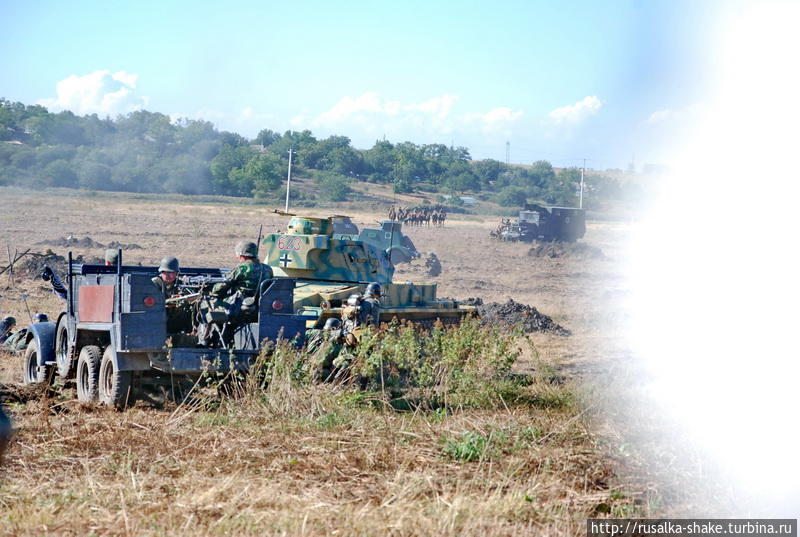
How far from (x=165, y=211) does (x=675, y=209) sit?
4150 cm

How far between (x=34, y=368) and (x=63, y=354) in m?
1.05

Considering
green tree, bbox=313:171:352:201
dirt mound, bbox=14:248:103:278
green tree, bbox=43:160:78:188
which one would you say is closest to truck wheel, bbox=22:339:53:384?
dirt mound, bbox=14:248:103:278

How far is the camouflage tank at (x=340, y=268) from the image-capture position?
14.1 meters

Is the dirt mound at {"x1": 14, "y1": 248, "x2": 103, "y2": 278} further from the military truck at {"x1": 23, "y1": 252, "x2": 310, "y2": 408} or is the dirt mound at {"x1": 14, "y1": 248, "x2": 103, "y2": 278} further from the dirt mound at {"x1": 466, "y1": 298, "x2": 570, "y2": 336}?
the military truck at {"x1": 23, "y1": 252, "x2": 310, "y2": 408}

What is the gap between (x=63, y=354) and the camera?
37.9 ft

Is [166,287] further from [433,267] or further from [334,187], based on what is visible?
[334,187]

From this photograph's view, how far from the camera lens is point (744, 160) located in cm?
591

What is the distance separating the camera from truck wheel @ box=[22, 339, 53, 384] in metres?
11.9

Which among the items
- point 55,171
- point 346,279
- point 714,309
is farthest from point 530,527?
point 55,171

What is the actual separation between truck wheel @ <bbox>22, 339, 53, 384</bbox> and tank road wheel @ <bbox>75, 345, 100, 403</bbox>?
44.5 inches

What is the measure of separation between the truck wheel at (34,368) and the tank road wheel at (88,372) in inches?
44.5

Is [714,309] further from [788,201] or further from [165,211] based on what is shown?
[165,211]

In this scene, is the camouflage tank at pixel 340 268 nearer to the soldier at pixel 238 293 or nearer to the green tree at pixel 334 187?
the soldier at pixel 238 293

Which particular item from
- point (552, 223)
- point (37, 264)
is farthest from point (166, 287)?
point (552, 223)
